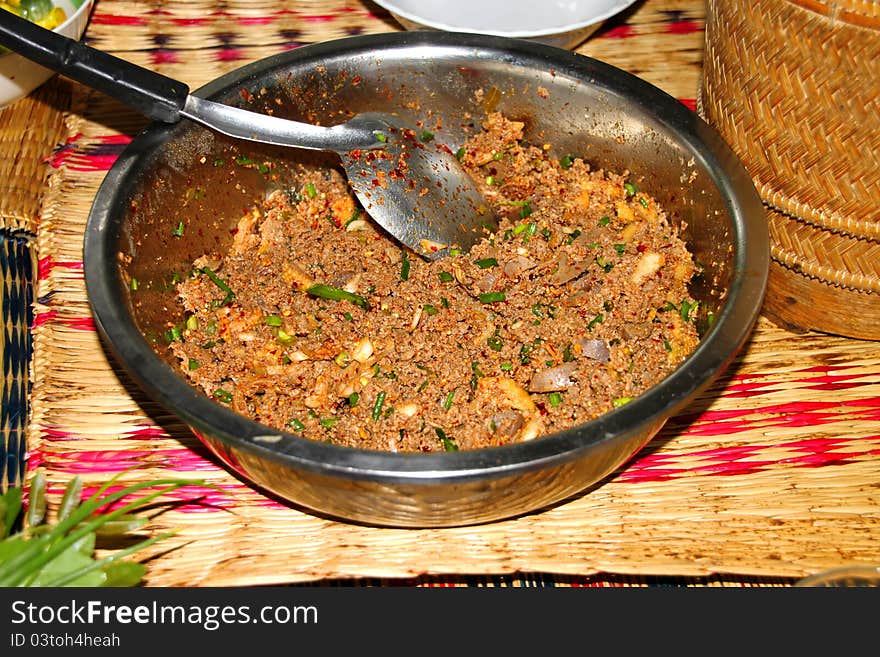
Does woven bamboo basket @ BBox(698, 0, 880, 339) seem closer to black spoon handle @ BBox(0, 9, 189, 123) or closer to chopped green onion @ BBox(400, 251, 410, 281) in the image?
chopped green onion @ BBox(400, 251, 410, 281)

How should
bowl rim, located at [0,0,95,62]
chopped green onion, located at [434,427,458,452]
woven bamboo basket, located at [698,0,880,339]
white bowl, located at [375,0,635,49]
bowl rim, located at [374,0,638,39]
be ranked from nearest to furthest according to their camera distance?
woven bamboo basket, located at [698,0,880,339]
chopped green onion, located at [434,427,458,452]
bowl rim, located at [0,0,95,62]
bowl rim, located at [374,0,638,39]
white bowl, located at [375,0,635,49]

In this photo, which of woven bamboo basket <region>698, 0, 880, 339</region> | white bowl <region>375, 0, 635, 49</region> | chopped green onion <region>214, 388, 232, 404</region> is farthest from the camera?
white bowl <region>375, 0, 635, 49</region>

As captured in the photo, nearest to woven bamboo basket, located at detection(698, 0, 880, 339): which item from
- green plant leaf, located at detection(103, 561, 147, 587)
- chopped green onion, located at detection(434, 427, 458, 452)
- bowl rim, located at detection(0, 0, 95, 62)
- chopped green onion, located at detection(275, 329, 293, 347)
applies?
chopped green onion, located at detection(434, 427, 458, 452)

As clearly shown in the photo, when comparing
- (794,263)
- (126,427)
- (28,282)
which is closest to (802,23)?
(794,263)

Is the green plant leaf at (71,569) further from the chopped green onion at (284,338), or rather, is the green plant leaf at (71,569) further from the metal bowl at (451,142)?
the chopped green onion at (284,338)

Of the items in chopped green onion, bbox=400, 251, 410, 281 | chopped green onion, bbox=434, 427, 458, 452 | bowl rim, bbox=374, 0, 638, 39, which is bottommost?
chopped green onion, bbox=434, 427, 458, 452

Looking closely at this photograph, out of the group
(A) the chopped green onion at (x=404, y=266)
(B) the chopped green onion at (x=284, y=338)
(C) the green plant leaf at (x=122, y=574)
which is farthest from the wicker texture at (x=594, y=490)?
(A) the chopped green onion at (x=404, y=266)

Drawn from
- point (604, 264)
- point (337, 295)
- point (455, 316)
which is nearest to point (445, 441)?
point (455, 316)
